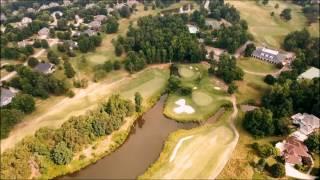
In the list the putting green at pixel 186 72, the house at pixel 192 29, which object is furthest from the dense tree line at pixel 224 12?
the putting green at pixel 186 72

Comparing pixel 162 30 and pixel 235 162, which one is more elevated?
pixel 162 30

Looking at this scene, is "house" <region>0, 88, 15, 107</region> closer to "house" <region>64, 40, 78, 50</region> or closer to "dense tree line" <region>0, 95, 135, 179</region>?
"dense tree line" <region>0, 95, 135, 179</region>

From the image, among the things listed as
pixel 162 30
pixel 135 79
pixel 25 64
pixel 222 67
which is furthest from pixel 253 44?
pixel 25 64

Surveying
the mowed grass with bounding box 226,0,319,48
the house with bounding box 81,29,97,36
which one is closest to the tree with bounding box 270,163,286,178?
the mowed grass with bounding box 226,0,319,48

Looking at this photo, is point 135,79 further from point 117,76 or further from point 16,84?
point 16,84

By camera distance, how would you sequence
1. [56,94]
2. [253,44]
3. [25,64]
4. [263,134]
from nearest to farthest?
[263,134] < [56,94] < [25,64] < [253,44]

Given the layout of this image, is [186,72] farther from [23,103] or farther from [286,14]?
[286,14]
